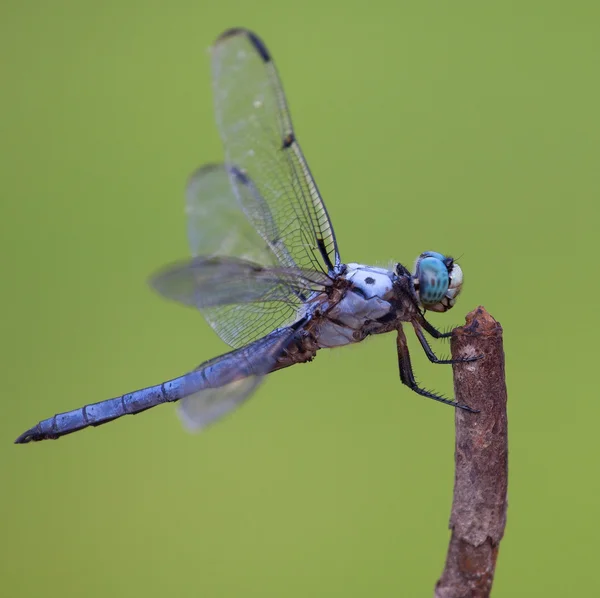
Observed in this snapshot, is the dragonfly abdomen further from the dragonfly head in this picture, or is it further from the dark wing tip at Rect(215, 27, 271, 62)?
the dark wing tip at Rect(215, 27, 271, 62)

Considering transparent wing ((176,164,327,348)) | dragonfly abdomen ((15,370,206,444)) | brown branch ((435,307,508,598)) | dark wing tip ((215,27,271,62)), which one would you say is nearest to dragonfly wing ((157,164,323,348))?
transparent wing ((176,164,327,348))

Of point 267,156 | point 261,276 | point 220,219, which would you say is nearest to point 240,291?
point 261,276

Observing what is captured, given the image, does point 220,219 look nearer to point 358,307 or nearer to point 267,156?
point 267,156

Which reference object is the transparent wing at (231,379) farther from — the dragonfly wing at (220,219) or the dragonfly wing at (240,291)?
the dragonfly wing at (220,219)

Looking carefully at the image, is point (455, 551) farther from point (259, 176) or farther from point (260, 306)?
point (259, 176)

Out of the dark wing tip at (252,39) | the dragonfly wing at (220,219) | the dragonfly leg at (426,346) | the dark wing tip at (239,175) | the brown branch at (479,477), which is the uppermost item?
the dark wing tip at (252,39)

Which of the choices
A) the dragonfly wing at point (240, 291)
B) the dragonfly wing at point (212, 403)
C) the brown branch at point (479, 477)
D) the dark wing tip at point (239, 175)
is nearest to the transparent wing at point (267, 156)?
the dark wing tip at point (239, 175)

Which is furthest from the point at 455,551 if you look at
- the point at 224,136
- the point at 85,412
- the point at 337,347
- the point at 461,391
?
the point at 224,136
